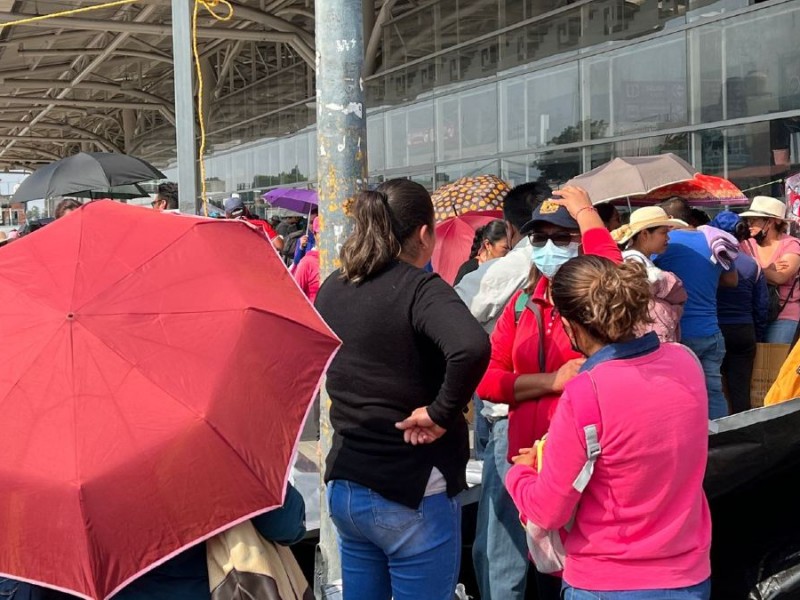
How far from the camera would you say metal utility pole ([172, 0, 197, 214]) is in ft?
11.9

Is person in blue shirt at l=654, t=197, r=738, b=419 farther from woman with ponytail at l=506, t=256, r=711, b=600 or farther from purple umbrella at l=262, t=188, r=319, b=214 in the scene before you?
purple umbrella at l=262, t=188, r=319, b=214

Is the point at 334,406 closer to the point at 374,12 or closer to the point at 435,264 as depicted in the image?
the point at 435,264

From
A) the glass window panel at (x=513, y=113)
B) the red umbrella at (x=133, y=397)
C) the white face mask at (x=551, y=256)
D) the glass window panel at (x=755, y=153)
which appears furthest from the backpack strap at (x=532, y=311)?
the glass window panel at (x=513, y=113)

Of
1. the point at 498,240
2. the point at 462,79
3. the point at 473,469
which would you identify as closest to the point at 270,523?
the point at 473,469

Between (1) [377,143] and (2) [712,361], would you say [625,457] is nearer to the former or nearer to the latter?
(2) [712,361]

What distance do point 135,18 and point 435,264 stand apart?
2052cm

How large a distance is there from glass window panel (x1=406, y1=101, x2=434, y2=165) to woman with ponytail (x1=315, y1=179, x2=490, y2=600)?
14.8 meters

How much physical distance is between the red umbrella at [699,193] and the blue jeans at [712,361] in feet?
7.00

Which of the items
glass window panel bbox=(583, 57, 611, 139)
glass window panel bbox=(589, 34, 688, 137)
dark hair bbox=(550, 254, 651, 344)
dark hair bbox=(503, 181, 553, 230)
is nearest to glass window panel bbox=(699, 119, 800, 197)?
glass window panel bbox=(589, 34, 688, 137)

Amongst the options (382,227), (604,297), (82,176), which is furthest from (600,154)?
(604,297)

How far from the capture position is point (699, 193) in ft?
23.7

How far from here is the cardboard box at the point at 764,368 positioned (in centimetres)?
583

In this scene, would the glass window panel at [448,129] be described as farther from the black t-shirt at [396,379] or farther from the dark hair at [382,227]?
the black t-shirt at [396,379]

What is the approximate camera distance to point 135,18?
947 inches
